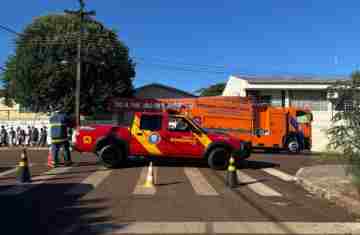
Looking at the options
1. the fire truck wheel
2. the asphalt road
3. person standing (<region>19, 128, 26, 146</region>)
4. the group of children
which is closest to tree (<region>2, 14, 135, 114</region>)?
the group of children

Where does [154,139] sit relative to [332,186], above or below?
above

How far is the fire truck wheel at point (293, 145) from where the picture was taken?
82.7ft

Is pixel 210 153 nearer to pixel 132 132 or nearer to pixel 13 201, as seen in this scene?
pixel 132 132

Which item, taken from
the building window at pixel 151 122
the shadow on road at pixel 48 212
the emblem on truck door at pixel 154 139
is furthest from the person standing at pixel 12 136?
the shadow on road at pixel 48 212

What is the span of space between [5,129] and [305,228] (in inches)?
1113

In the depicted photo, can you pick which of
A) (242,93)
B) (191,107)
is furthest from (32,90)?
(242,93)

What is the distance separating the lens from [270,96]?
34.5m

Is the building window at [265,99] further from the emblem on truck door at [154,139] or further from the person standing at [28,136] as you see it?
the emblem on truck door at [154,139]

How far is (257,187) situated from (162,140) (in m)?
4.17

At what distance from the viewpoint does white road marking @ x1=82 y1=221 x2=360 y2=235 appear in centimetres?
646

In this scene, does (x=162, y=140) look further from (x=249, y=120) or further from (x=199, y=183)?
(x=249, y=120)

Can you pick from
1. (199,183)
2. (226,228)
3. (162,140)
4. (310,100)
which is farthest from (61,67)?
(226,228)

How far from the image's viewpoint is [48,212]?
7.57 meters

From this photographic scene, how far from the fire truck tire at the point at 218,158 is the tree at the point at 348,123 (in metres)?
5.25
